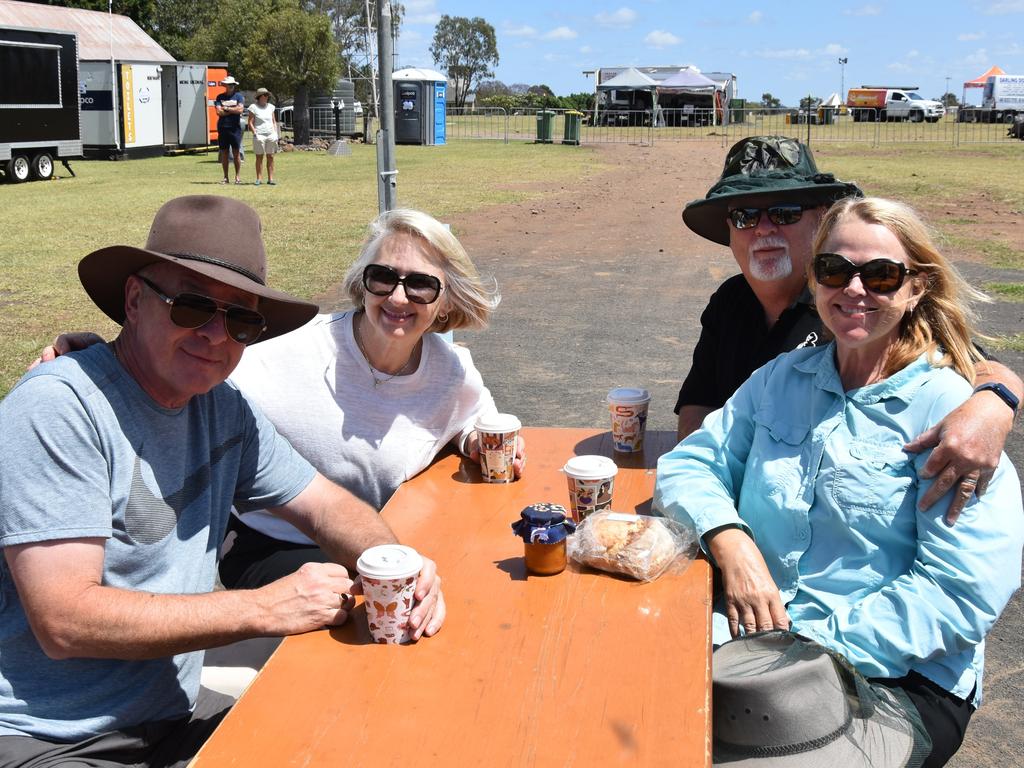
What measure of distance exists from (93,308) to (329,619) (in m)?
8.12

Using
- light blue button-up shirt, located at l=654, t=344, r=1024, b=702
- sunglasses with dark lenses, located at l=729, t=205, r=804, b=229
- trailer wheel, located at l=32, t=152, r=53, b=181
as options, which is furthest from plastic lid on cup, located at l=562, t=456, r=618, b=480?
trailer wheel, located at l=32, t=152, r=53, b=181

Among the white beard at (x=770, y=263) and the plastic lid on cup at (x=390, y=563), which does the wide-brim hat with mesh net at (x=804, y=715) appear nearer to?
the plastic lid on cup at (x=390, y=563)

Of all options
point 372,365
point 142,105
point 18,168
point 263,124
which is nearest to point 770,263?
point 372,365

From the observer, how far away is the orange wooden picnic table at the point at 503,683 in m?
1.76

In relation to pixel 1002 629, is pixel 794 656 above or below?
above

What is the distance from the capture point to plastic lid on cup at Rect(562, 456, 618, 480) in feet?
9.00

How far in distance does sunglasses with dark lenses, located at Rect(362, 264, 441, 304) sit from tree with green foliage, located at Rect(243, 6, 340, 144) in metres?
34.7

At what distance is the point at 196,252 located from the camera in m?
2.26

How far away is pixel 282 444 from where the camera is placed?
2.72 metres

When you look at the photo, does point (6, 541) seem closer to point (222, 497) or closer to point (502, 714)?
point (222, 497)

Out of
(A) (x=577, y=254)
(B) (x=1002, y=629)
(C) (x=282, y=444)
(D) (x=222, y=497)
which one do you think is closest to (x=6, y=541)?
(D) (x=222, y=497)

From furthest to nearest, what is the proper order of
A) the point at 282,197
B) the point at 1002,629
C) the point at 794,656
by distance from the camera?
the point at 282,197 < the point at 1002,629 < the point at 794,656

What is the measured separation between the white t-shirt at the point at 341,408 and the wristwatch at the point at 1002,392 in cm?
159

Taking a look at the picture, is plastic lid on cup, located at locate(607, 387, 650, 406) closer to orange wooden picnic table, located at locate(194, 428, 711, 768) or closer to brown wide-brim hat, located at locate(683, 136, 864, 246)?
brown wide-brim hat, located at locate(683, 136, 864, 246)
